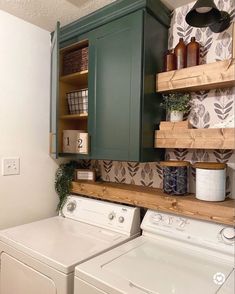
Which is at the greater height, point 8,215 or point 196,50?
point 196,50

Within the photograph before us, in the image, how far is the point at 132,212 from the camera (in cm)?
159

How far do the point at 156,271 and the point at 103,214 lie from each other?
2.10 ft

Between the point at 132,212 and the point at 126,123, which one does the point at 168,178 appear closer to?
the point at 132,212

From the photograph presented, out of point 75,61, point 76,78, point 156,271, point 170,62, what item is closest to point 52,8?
point 75,61

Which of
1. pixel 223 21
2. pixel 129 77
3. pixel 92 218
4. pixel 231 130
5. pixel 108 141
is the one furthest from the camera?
pixel 92 218

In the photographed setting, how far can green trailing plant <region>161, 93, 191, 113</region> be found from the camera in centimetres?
154

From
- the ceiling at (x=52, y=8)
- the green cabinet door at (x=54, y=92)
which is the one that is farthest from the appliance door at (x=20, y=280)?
the ceiling at (x=52, y=8)

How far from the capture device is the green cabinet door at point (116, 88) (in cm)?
147

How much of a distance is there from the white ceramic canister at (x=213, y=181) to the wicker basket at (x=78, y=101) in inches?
38.3

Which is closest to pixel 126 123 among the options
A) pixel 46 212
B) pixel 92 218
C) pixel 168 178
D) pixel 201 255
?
pixel 168 178

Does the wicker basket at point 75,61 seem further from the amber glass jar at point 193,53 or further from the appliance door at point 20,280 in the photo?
the appliance door at point 20,280

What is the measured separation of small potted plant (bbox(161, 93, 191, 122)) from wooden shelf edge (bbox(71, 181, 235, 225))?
1.63ft

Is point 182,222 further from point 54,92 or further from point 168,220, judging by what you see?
point 54,92

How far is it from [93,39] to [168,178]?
1081mm
